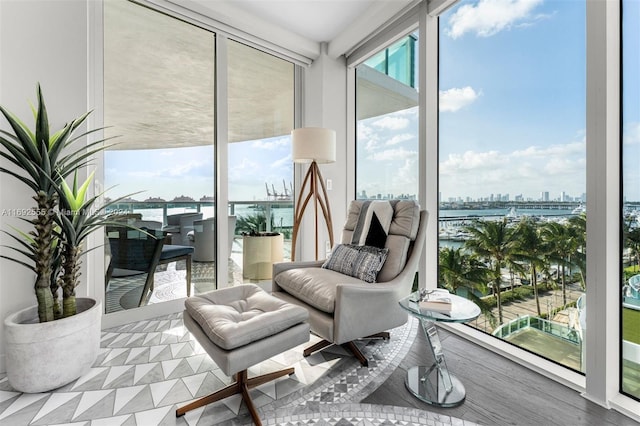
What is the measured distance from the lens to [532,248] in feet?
6.63

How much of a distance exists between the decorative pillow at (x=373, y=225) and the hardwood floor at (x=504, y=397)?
2.73ft

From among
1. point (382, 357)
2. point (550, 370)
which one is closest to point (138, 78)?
point (382, 357)

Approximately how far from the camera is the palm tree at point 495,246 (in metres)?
2.15

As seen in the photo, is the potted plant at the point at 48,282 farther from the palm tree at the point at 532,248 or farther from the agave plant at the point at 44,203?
the palm tree at the point at 532,248

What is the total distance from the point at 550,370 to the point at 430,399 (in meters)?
0.82

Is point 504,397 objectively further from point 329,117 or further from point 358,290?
point 329,117

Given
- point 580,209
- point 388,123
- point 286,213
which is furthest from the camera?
point 286,213

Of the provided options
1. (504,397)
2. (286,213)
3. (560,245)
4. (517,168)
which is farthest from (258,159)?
(504,397)

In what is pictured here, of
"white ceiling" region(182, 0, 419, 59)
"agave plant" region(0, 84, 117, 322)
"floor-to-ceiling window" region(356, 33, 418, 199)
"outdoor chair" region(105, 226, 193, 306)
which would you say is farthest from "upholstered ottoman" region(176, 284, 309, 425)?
"white ceiling" region(182, 0, 419, 59)

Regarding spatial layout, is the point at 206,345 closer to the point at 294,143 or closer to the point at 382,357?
the point at 382,357

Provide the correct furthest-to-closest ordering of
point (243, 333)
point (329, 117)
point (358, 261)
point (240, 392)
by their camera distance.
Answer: point (329, 117) < point (358, 261) < point (240, 392) < point (243, 333)

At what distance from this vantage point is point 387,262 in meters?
2.09

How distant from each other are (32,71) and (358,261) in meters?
2.51

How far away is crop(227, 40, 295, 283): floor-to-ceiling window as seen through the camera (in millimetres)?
3164
